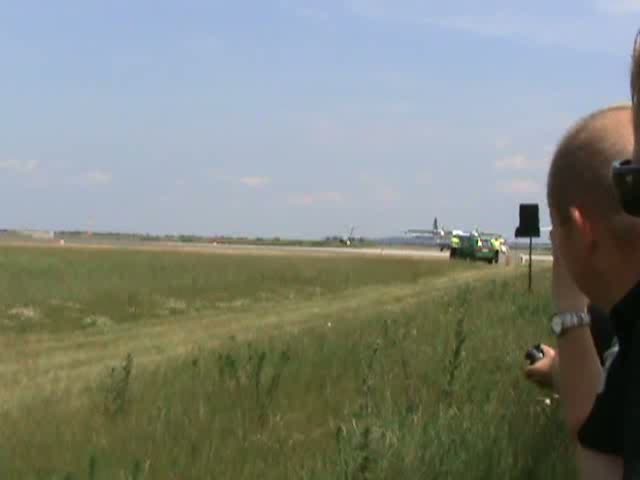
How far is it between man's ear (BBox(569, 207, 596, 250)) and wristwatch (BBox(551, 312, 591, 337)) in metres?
0.29

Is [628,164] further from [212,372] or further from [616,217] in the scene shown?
[212,372]

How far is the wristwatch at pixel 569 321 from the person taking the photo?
2406mm

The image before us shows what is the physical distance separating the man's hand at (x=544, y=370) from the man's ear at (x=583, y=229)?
523 millimetres

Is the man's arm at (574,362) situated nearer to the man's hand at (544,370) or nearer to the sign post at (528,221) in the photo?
the man's hand at (544,370)

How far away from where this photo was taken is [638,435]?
5.90ft

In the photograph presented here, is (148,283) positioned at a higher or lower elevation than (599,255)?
lower

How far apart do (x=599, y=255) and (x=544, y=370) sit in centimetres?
58

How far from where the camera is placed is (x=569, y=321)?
2.42 m

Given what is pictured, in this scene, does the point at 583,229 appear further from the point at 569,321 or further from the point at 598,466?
the point at 598,466

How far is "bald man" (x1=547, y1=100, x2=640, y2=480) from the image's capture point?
2.04m

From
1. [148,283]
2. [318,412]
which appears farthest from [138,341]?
[148,283]

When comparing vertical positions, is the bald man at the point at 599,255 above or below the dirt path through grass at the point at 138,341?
above

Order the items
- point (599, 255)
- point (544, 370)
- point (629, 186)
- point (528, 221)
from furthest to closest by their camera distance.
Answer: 1. point (528, 221)
2. point (544, 370)
3. point (599, 255)
4. point (629, 186)

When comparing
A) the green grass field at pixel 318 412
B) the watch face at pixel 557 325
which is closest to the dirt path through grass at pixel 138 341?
the green grass field at pixel 318 412
